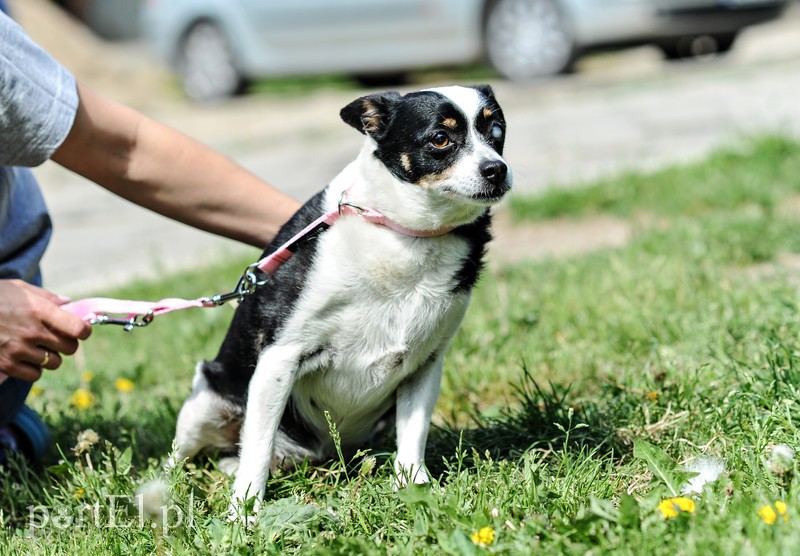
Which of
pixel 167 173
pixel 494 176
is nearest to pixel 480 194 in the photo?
pixel 494 176

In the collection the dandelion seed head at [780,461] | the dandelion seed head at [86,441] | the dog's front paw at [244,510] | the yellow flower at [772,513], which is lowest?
the dog's front paw at [244,510]

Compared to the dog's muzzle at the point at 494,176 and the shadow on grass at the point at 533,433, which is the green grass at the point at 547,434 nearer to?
the shadow on grass at the point at 533,433

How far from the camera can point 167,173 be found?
299cm

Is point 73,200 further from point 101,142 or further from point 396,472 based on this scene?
point 396,472

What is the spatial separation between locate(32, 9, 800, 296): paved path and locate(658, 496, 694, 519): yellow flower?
11.7ft

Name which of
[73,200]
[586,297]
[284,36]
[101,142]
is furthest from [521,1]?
[101,142]

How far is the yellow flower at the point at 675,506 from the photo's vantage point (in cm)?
207

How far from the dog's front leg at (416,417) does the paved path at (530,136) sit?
2781 millimetres

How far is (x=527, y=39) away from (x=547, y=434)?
857cm

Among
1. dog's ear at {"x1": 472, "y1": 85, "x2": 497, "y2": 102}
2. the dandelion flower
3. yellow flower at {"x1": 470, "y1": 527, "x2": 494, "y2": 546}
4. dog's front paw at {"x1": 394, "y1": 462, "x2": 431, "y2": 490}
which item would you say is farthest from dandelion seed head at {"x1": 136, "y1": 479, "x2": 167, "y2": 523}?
dog's ear at {"x1": 472, "y1": 85, "x2": 497, "y2": 102}

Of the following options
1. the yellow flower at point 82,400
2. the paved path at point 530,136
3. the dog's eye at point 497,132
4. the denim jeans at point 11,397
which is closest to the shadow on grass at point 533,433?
the dog's eye at point 497,132

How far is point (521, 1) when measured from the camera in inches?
424

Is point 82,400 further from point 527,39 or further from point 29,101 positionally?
point 527,39

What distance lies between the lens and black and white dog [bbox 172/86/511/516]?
8.32ft
